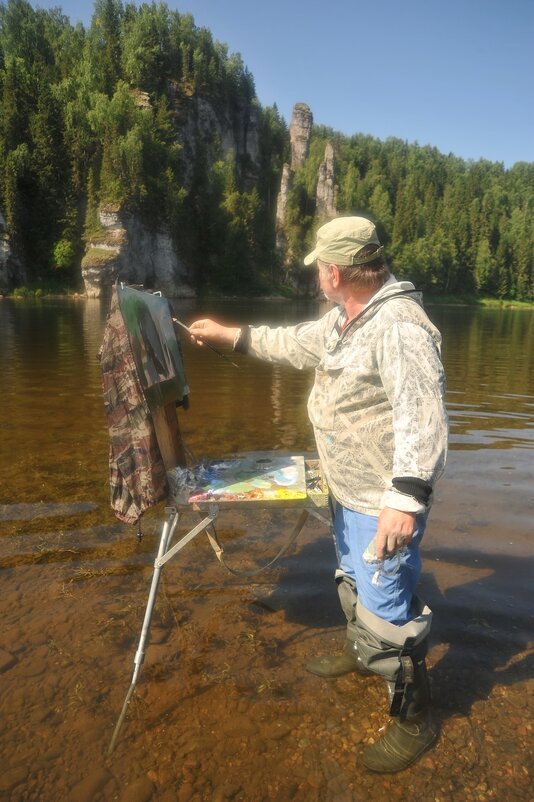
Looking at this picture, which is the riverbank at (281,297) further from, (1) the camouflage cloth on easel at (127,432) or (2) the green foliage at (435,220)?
(1) the camouflage cloth on easel at (127,432)

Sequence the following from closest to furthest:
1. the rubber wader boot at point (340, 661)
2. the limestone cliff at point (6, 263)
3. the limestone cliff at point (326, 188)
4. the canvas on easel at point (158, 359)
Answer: the canvas on easel at point (158, 359)
the rubber wader boot at point (340, 661)
the limestone cliff at point (6, 263)
the limestone cliff at point (326, 188)

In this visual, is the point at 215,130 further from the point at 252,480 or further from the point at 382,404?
the point at 382,404

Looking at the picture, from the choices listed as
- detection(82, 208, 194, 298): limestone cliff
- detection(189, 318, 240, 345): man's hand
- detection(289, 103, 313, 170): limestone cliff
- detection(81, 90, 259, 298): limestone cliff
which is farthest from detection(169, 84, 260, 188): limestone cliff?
detection(189, 318, 240, 345): man's hand

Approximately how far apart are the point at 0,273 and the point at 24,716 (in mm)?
62048

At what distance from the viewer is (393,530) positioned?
2.58 meters

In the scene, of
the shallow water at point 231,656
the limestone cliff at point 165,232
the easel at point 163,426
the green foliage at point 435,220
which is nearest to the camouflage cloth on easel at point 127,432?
the easel at point 163,426

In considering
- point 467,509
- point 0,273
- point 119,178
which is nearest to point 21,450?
point 467,509

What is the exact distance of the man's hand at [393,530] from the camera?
2.57 m

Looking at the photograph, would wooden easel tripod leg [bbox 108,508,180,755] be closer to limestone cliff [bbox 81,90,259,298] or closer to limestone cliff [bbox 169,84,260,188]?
limestone cliff [bbox 81,90,259,298]

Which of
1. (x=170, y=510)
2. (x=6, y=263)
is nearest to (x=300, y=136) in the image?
(x=6, y=263)

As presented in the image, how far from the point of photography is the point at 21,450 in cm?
853

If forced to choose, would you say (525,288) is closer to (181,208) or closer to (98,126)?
(181,208)

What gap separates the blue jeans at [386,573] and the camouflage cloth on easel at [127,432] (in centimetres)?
126

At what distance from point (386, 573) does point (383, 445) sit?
68 cm
